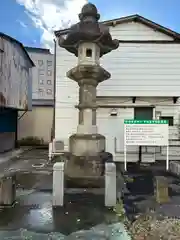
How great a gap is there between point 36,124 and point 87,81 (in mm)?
15123

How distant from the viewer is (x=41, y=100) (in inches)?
1059

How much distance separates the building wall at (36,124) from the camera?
24000mm

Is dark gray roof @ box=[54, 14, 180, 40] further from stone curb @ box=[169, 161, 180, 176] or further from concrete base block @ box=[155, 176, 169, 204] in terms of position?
concrete base block @ box=[155, 176, 169, 204]

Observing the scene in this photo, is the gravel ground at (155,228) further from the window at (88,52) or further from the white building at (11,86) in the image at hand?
the white building at (11,86)

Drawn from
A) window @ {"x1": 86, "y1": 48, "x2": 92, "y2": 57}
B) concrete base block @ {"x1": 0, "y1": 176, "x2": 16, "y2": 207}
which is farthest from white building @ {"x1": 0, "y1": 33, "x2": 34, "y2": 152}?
concrete base block @ {"x1": 0, "y1": 176, "x2": 16, "y2": 207}

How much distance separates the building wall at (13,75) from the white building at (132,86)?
9.10ft

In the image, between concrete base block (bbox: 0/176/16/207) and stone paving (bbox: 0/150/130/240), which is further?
concrete base block (bbox: 0/176/16/207)

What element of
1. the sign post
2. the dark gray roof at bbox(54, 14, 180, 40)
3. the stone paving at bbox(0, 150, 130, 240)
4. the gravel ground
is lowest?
the stone paving at bbox(0, 150, 130, 240)

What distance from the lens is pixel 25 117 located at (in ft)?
79.0

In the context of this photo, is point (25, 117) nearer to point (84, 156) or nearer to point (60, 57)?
point (60, 57)

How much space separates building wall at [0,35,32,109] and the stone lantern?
5566 mm

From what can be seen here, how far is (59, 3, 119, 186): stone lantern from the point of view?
370 inches

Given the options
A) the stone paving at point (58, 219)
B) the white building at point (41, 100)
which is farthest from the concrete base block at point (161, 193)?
the white building at point (41, 100)

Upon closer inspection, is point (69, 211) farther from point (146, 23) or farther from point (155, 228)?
point (146, 23)
